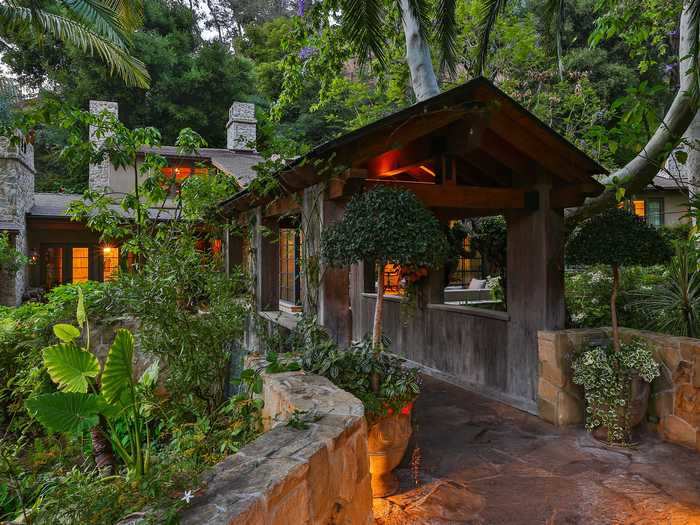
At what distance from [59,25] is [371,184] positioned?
801 centimetres

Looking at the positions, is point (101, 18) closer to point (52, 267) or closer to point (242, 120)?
point (242, 120)

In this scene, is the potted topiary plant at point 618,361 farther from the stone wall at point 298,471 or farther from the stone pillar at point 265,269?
the stone pillar at point 265,269

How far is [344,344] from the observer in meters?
4.30

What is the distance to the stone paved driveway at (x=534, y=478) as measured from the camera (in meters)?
3.11

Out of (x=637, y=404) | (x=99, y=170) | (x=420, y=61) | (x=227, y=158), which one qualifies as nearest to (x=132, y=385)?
(x=637, y=404)

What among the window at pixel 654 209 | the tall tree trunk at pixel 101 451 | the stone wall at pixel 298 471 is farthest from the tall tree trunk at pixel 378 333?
the window at pixel 654 209

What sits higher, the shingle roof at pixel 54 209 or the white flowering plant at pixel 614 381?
the shingle roof at pixel 54 209

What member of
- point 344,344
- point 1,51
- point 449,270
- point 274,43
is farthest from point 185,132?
point 1,51

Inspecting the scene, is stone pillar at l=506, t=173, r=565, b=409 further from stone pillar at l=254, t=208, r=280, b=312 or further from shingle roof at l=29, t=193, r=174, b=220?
shingle roof at l=29, t=193, r=174, b=220

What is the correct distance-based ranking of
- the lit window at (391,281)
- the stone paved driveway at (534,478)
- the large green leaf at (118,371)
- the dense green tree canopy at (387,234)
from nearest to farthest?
1. the large green leaf at (118,371)
2. the stone paved driveway at (534,478)
3. the dense green tree canopy at (387,234)
4. the lit window at (391,281)

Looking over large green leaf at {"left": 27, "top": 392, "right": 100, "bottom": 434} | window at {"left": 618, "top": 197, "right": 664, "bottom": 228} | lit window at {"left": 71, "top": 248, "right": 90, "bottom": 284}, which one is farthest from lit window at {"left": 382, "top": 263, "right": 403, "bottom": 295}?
window at {"left": 618, "top": 197, "right": 664, "bottom": 228}

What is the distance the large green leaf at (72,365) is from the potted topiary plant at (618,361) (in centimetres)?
417

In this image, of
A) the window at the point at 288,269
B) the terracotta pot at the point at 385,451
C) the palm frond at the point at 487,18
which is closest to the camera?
the terracotta pot at the point at 385,451

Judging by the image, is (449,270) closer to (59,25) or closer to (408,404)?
(408,404)
